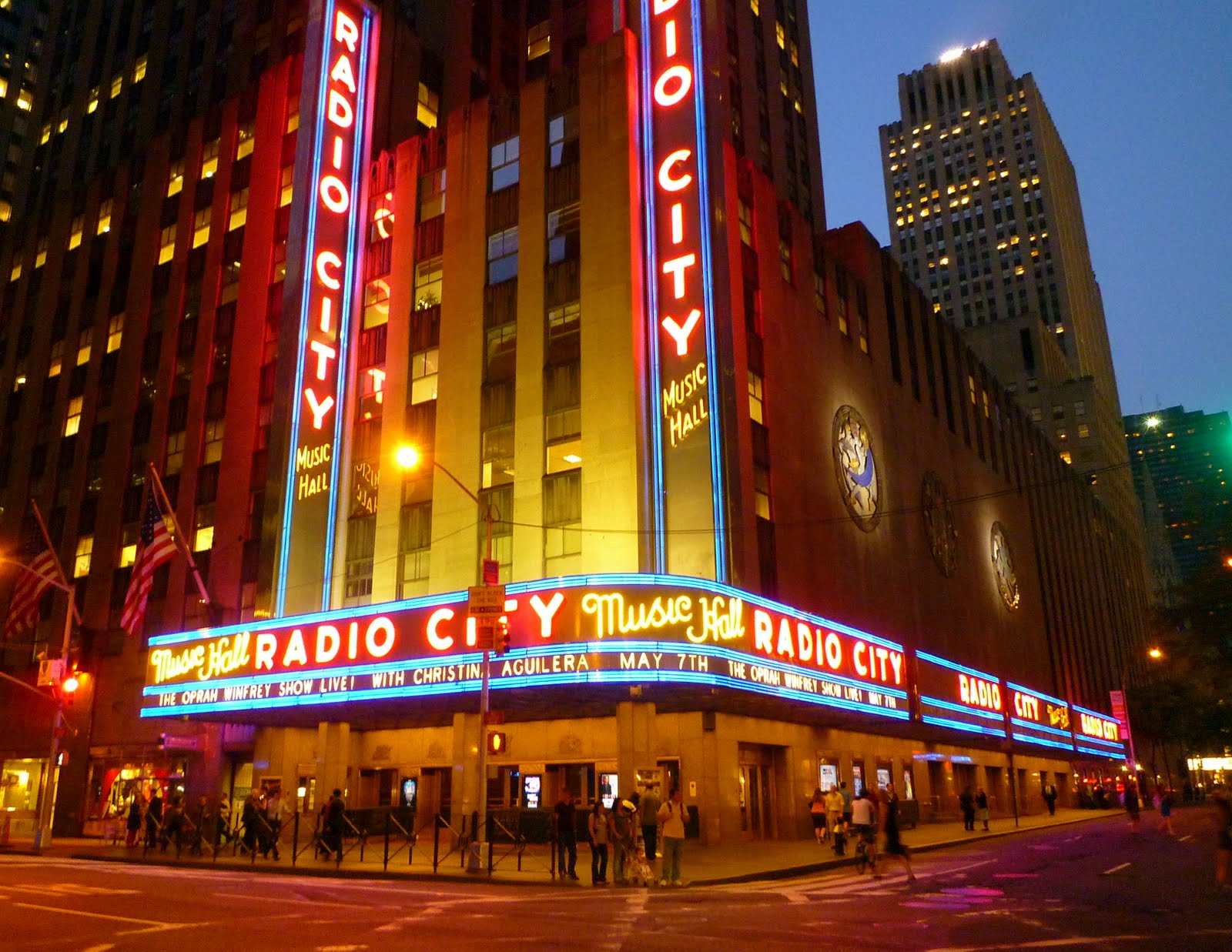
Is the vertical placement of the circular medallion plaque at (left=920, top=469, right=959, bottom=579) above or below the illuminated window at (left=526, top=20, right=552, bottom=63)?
below

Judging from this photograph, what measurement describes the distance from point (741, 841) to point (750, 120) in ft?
124

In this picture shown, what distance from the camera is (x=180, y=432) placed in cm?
5019

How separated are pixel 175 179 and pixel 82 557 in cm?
2095

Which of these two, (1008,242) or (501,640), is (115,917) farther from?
(1008,242)

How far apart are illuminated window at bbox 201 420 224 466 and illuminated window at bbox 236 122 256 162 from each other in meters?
14.5

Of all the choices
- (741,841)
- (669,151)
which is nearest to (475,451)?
(669,151)

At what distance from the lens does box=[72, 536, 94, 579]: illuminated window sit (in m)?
51.8

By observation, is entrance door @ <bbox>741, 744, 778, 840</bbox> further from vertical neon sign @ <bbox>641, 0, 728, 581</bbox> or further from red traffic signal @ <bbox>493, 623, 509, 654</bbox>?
red traffic signal @ <bbox>493, 623, 509, 654</bbox>

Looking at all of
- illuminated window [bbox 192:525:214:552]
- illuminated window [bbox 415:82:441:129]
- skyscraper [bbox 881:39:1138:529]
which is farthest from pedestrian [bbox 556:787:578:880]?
skyscraper [bbox 881:39:1138:529]

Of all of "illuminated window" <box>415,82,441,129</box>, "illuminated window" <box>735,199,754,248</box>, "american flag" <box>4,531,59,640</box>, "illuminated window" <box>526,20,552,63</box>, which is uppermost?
"illuminated window" <box>526,20,552,63</box>

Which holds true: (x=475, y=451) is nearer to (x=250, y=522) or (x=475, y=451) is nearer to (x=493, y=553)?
(x=493, y=553)

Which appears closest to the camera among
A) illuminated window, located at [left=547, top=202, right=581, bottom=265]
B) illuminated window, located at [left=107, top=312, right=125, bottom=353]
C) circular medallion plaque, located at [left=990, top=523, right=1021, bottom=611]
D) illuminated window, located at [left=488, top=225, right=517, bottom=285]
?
illuminated window, located at [left=547, top=202, right=581, bottom=265]

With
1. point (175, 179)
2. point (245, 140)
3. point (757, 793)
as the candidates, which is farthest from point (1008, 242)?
point (757, 793)

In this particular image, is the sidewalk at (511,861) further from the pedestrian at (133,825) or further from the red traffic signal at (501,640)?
the red traffic signal at (501,640)
